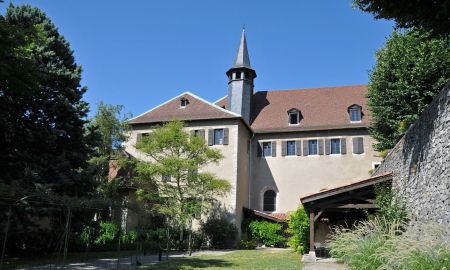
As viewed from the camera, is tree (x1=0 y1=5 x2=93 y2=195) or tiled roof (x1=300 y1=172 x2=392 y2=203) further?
tree (x1=0 y1=5 x2=93 y2=195)

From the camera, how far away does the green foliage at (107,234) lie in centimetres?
2148

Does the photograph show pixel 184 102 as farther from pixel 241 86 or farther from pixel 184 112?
pixel 241 86

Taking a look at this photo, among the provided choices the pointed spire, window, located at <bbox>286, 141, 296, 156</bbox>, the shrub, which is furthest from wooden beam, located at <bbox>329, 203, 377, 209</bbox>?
the pointed spire

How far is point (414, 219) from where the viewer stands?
36.8 feet

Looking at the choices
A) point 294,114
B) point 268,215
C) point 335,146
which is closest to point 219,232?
point 268,215

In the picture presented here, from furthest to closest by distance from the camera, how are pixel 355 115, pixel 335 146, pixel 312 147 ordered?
pixel 312 147
pixel 355 115
pixel 335 146

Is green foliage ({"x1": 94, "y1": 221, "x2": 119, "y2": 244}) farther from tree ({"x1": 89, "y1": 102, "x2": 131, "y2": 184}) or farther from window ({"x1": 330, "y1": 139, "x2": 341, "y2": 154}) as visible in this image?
window ({"x1": 330, "y1": 139, "x2": 341, "y2": 154})

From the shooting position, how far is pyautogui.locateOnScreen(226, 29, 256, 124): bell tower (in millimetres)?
32750

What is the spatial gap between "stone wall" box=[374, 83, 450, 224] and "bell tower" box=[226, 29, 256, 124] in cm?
2038

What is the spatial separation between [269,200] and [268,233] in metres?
4.05

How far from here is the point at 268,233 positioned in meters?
28.0

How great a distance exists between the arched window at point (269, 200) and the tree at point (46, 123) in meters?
16.8

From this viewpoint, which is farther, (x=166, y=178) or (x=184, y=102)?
(x=184, y=102)

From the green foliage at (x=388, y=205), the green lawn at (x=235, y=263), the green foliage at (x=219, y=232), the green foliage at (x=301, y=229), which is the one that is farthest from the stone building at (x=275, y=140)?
the green foliage at (x=388, y=205)
